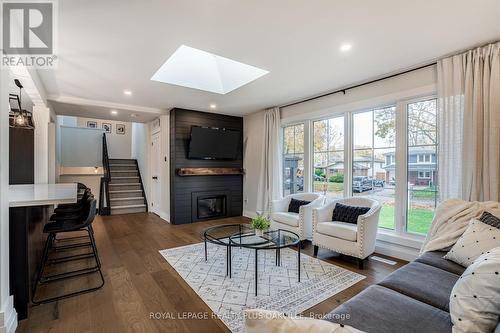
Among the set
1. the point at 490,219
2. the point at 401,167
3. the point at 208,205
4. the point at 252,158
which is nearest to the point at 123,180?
the point at 208,205

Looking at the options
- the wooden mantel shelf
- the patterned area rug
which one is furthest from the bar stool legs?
the wooden mantel shelf

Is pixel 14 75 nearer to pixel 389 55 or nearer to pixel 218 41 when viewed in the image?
pixel 218 41

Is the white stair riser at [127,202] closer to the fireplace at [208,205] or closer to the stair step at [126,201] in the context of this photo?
the stair step at [126,201]

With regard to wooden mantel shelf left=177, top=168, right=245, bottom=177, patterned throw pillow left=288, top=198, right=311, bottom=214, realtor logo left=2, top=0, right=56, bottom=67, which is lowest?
patterned throw pillow left=288, top=198, right=311, bottom=214

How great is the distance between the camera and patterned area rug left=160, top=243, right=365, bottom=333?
2.19 meters

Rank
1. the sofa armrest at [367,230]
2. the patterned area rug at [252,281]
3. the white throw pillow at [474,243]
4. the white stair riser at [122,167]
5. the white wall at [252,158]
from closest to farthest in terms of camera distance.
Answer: the white throw pillow at [474,243] → the patterned area rug at [252,281] → the sofa armrest at [367,230] → the white wall at [252,158] → the white stair riser at [122,167]

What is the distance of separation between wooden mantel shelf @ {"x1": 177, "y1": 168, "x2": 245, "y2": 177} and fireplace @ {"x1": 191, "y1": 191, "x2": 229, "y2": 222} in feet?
1.52

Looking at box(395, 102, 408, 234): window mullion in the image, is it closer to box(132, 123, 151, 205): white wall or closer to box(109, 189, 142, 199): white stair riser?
box(132, 123, 151, 205): white wall

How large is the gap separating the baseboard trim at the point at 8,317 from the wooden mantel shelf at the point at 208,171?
3457mm

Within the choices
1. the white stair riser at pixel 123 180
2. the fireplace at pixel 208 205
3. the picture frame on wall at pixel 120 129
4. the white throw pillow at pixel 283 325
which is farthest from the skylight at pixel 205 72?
the picture frame on wall at pixel 120 129

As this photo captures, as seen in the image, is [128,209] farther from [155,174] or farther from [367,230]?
[367,230]

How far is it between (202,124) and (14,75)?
10.4ft

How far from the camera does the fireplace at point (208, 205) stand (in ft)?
18.0

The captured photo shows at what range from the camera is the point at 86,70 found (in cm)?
321
